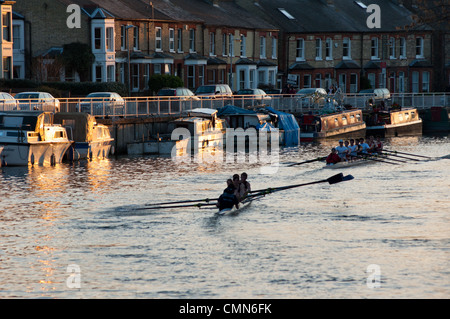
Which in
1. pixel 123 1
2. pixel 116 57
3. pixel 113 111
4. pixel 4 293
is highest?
pixel 123 1

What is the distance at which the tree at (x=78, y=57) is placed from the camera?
7288 centimetres

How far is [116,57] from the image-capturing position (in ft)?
249

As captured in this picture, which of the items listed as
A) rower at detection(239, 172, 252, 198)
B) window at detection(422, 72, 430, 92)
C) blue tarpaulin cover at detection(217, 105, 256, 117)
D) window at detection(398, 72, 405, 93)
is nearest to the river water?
rower at detection(239, 172, 252, 198)

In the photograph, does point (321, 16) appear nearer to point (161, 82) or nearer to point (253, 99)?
point (161, 82)

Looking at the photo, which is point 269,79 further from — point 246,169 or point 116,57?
point 246,169

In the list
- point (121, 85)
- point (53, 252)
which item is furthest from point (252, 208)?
point (121, 85)

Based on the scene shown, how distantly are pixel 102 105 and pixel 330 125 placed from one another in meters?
21.8

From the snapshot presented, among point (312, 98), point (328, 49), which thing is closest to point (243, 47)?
point (328, 49)

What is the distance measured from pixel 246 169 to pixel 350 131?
25066mm

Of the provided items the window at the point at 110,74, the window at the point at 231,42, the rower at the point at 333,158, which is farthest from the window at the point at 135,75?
the rower at the point at 333,158

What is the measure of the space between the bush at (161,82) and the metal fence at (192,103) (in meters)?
3.44

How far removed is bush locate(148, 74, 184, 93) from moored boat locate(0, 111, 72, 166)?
87.3 feet

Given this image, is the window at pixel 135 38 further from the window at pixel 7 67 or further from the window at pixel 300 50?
the window at pixel 300 50

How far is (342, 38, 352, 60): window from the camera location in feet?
343
